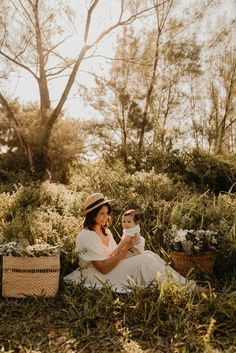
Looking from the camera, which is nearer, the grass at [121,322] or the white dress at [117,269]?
the grass at [121,322]

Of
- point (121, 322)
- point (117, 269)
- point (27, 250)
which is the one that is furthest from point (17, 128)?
point (121, 322)

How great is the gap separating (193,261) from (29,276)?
1952mm

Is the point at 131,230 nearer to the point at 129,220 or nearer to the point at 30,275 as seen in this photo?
the point at 129,220

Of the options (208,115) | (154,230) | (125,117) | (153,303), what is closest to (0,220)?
(154,230)

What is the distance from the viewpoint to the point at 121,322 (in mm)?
4035

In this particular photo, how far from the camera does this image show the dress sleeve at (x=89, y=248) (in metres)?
4.93

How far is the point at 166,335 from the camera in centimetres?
380

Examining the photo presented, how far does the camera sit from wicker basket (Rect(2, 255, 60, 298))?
15.5 feet

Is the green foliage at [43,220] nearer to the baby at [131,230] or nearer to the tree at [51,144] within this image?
the baby at [131,230]

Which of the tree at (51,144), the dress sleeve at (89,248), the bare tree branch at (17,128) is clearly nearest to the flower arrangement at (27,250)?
the dress sleeve at (89,248)

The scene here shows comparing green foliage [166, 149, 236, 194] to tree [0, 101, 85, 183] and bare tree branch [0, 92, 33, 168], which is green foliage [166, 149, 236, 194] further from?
bare tree branch [0, 92, 33, 168]

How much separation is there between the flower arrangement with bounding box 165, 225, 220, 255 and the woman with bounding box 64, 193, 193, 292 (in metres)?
0.33

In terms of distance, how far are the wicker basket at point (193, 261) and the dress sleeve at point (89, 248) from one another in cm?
91

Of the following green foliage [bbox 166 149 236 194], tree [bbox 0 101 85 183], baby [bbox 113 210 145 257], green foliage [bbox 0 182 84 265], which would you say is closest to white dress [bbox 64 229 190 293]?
baby [bbox 113 210 145 257]
